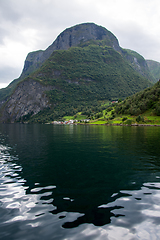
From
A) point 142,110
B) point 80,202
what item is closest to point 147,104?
point 142,110

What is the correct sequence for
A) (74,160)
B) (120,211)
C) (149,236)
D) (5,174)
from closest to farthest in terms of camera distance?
(149,236)
(120,211)
(5,174)
(74,160)

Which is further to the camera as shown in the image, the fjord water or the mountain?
the mountain

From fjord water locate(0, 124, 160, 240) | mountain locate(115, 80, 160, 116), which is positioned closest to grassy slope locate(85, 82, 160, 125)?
mountain locate(115, 80, 160, 116)

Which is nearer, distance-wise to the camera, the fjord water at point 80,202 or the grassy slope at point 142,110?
the fjord water at point 80,202

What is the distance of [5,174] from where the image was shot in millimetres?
14750

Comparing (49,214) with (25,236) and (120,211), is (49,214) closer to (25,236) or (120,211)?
(25,236)

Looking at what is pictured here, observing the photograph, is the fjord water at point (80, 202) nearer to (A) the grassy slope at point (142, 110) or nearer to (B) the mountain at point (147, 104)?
(A) the grassy slope at point (142, 110)

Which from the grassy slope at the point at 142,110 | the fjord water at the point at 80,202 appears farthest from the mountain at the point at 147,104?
the fjord water at the point at 80,202

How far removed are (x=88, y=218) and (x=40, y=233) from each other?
2.46 meters

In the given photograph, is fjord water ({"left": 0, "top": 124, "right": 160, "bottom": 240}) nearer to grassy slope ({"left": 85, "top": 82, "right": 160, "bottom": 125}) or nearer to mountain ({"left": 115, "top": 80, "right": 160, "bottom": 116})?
grassy slope ({"left": 85, "top": 82, "right": 160, "bottom": 125})

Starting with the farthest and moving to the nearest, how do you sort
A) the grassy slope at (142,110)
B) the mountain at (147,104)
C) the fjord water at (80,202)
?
the mountain at (147,104)
the grassy slope at (142,110)
the fjord water at (80,202)

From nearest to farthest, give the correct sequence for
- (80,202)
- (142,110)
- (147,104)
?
(80,202) < (147,104) < (142,110)

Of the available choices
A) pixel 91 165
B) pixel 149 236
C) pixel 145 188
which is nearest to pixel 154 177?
pixel 145 188

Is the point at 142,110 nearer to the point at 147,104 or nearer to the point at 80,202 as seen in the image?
the point at 147,104
